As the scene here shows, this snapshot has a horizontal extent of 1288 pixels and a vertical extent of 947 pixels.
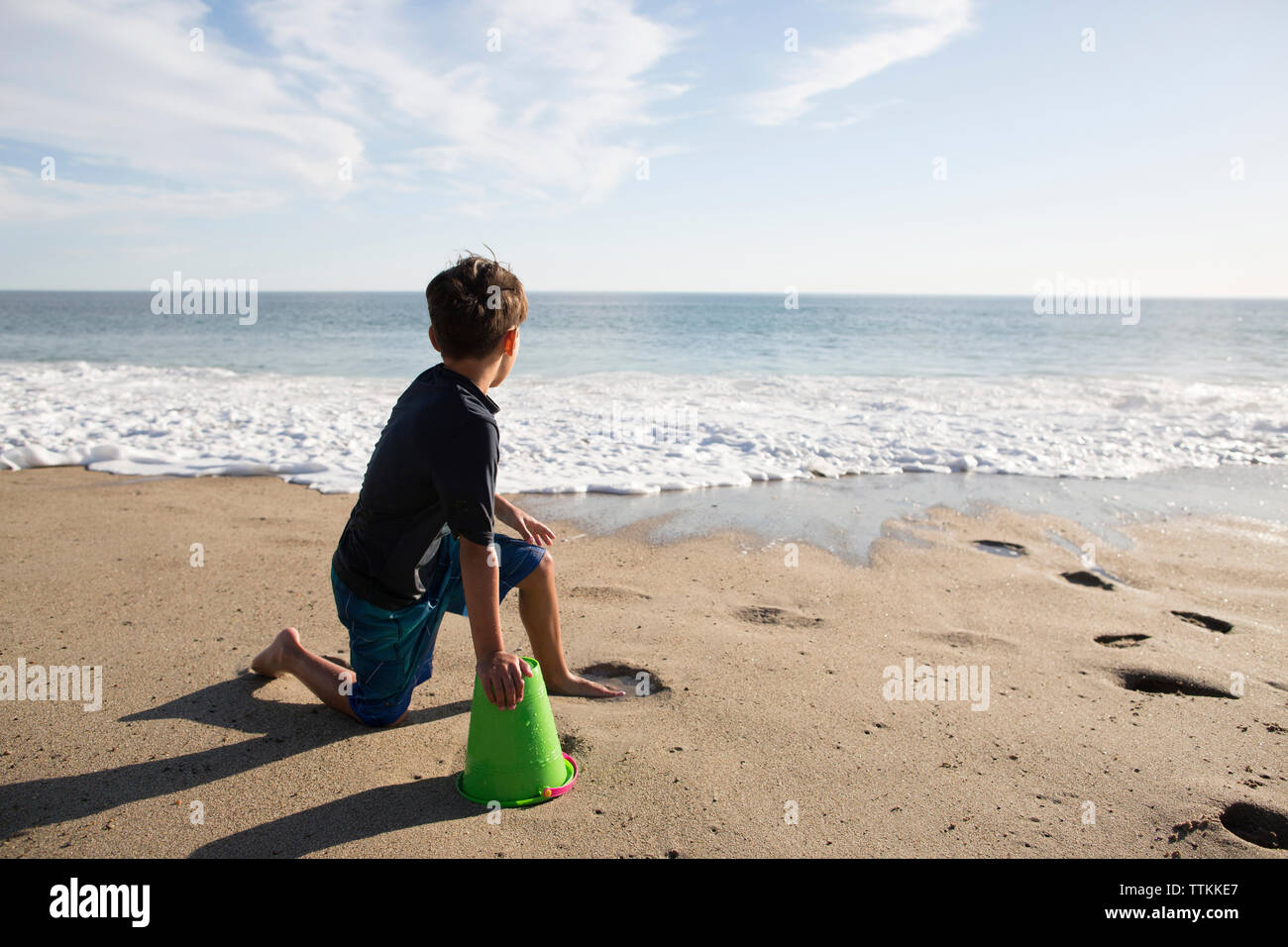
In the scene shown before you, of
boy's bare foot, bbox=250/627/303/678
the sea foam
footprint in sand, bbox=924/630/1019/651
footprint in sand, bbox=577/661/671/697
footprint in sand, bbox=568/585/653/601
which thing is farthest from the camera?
the sea foam

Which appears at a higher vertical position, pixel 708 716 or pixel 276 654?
pixel 276 654

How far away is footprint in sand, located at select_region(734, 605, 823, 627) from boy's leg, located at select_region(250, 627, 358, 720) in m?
1.90

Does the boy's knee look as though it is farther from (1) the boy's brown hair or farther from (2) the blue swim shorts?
(1) the boy's brown hair

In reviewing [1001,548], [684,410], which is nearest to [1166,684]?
[1001,548]

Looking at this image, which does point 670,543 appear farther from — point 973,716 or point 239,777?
point 239,777

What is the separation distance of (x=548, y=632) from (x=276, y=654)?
40.2 inches

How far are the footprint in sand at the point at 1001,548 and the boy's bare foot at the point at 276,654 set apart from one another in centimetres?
416

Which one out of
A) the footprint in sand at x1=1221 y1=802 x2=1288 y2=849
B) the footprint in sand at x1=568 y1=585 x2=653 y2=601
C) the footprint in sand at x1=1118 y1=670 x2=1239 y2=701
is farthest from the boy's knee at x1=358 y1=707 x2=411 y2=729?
the footprint in sand at x1=1118 y1=670 x2=1239 y2=701

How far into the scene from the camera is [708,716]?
2.95m

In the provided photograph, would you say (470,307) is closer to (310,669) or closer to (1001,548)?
(310,669)

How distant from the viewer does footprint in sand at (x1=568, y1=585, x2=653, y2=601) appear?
4.17 m

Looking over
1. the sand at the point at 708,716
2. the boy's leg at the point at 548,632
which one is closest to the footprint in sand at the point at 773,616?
the sand at the point at 708,716

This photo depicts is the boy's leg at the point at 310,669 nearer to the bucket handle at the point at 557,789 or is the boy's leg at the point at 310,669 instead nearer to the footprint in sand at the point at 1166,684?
the bucket handle at the point at 557,789
